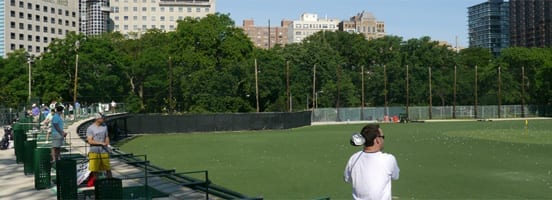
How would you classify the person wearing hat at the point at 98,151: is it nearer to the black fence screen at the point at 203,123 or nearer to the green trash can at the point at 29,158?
the green trash can at the point at 29,158

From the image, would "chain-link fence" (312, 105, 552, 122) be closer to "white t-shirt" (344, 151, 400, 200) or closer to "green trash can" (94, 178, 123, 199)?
"green trash can" (94, 178, 123, 199)

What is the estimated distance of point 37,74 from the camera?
241 ft

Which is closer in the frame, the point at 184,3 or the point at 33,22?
the point at 33,22

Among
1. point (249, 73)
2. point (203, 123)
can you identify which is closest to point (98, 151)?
point (203, 123)

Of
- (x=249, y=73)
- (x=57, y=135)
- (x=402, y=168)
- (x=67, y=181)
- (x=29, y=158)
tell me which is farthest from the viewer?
(x=249, y=73)

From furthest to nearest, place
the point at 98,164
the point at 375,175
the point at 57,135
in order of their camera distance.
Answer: the point at 57,135, the point at 98,164, the point at 375,175

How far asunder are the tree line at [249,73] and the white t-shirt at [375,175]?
59399 millimetres

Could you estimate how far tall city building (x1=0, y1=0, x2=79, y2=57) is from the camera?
15012 cm

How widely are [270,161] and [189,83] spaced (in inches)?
2200

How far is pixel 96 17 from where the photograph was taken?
184125 millimetres

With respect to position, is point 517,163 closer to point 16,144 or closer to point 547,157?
point 547,157

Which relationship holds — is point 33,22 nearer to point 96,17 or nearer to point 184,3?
point 96,17

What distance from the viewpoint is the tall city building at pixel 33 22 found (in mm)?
150125

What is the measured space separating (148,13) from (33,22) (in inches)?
1473
